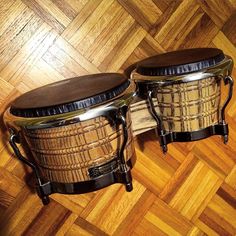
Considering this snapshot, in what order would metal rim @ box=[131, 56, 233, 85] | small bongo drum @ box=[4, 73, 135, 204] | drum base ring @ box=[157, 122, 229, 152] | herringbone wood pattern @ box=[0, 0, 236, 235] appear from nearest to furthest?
small bongo drum @ box=[4, 73, 135, 204], metal rim @ box=[131, 56, 233, 85], drum base ring @ box=[157, 122, 229, 152], herringbone wood pattern @ box=[0, 0, 236, 235]

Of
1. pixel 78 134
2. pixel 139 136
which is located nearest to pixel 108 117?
pixel 78 134

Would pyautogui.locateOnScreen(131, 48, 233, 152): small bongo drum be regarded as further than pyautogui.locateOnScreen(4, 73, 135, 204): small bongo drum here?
Yes

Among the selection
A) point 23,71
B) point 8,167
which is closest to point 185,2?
point 23,71

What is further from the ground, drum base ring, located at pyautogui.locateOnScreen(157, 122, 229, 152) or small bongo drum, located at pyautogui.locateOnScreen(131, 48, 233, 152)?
small bongo drum, located at pyautogui.locateOnScreen(131, 48, 233, 152)

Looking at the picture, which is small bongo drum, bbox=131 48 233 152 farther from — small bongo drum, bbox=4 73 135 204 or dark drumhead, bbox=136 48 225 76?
small bongo drum, bbox=4 73 135 204

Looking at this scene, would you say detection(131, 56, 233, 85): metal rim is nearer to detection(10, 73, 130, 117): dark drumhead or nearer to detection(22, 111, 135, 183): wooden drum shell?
detection(10, 73, 130, 117): dark drumhead

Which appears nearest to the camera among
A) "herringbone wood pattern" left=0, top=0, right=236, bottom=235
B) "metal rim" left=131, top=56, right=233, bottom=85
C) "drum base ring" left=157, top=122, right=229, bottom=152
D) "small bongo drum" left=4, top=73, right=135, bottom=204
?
"small bongo drum" left=4, top=73, right=135, bottom=204

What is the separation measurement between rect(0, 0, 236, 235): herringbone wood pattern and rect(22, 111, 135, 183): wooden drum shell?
0.41 meters

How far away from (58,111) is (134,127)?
0.44m

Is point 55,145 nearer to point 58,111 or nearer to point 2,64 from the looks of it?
point 58,111

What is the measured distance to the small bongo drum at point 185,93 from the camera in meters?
1.02

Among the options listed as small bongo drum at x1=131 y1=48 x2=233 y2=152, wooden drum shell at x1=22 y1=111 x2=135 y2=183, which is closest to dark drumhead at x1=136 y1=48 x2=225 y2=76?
small bongo drum at x1=131 y1=48 x2=233 y2=152

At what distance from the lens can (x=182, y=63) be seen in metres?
1.04

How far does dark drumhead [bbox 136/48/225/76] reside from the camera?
103cm
